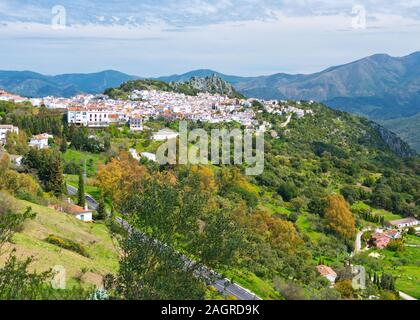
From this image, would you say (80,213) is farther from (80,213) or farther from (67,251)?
(67,251)

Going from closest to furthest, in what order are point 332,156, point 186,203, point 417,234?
point 186,203 → point 417,234 → point 332,156

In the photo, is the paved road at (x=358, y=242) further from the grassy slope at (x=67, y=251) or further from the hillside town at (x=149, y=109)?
the hillside town at (x=149, y=109)

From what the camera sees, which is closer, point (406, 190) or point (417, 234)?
point (417, 234)

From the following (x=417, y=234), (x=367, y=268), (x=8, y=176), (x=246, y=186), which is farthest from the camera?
(x=417, y=234)

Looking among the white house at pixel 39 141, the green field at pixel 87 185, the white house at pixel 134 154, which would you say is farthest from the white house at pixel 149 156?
the green field at pixel 87 185

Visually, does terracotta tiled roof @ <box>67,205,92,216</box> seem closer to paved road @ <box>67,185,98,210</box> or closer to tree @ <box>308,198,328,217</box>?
paved road @ <box>67,185,98,210</box>

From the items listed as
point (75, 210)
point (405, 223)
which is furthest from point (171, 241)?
point (405, 223)
